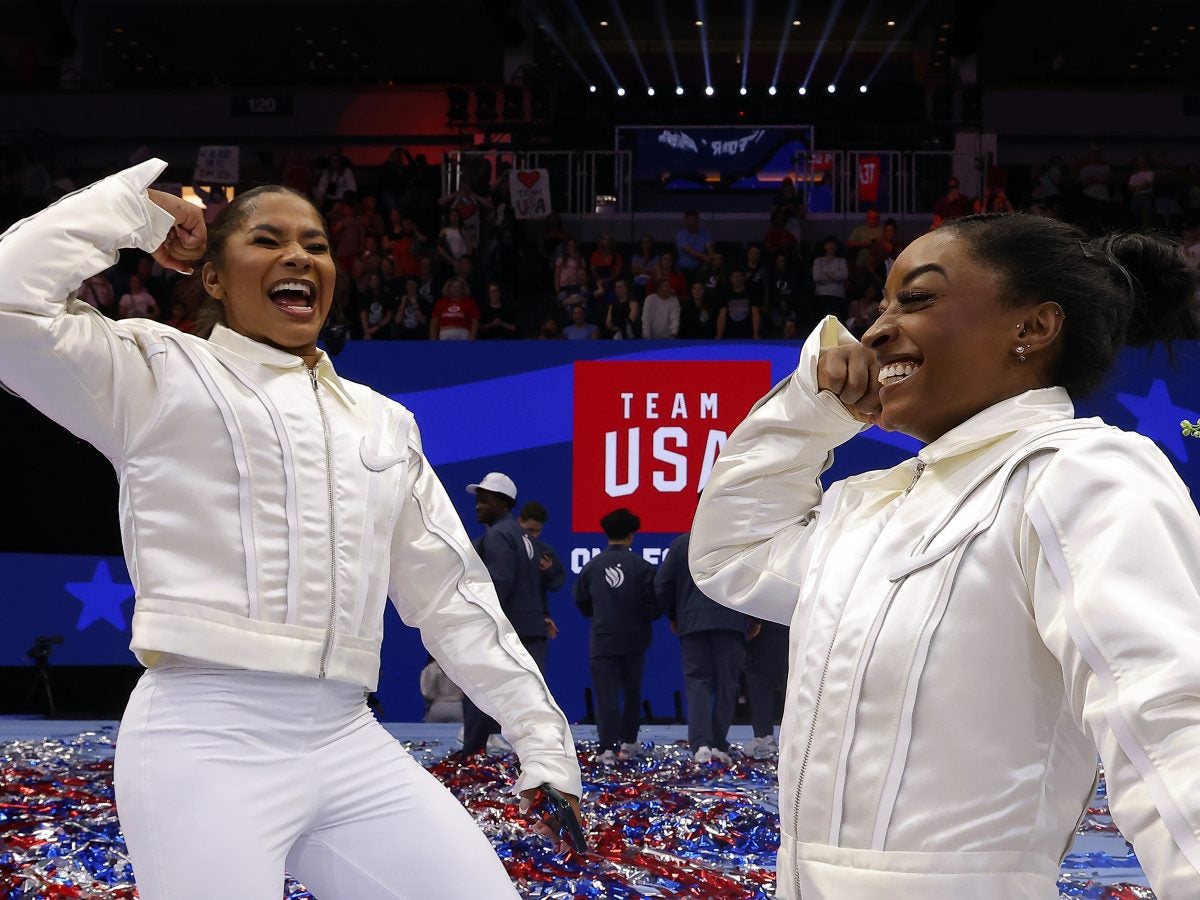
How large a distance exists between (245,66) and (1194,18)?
42.2ft

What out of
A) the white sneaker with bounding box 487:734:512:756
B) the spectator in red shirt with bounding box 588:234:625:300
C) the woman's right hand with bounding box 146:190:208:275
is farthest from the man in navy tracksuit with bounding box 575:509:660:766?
the woman's right hand with bounding box 146:190:208:275

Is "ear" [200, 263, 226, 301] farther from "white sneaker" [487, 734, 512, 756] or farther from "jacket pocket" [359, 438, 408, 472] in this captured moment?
"white sneaker" [487, 734, 512, 756]

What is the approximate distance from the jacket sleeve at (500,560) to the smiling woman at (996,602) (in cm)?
545

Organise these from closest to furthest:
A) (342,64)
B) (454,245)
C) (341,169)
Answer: (454,245) < (341,169) < (342,64)

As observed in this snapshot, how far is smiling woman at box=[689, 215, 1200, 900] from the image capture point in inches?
49.6

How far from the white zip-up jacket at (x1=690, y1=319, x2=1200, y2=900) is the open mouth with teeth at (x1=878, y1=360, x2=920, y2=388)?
0.11m

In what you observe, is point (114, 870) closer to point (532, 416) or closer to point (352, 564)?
point (352, 564)

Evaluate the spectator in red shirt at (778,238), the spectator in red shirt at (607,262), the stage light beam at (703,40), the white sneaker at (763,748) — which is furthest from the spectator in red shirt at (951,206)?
the stage light beam at (703,40)

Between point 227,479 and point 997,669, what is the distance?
4.69 feet

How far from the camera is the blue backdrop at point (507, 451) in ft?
31.1

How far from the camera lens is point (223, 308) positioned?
2.71 m

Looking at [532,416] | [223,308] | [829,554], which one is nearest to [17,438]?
[532,416]

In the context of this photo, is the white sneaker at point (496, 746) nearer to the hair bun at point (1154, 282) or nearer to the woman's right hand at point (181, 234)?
the woman's right hand at point (181, 234)

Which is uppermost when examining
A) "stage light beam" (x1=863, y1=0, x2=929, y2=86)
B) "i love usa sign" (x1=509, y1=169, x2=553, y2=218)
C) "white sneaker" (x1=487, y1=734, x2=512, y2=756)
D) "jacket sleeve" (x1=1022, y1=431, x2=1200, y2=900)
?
"stage light beam" (x1=863, y1=0, x2=929, y2=86)
